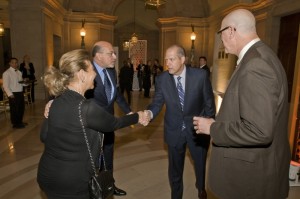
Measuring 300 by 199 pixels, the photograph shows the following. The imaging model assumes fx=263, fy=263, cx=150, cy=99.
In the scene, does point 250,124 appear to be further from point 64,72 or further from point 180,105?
point 180,105

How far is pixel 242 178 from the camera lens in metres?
1.71

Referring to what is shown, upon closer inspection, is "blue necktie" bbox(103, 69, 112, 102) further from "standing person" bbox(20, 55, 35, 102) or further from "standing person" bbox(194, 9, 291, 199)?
"standing person" bbox(20, 55, 35, 102)

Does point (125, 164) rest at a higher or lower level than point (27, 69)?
lower

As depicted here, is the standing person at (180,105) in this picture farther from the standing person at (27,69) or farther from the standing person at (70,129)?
the standing person at (27,69)

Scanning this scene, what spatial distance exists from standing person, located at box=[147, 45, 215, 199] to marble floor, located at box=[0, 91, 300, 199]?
2.29ft

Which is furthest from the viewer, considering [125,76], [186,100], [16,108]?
[125,76]

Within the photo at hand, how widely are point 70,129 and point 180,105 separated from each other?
1512 millimetres

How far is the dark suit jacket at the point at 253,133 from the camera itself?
57.7 inches

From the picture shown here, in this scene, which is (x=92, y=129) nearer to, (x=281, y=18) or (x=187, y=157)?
(x=187, y=157)

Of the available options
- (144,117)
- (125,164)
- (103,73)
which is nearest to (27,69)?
(125,164)

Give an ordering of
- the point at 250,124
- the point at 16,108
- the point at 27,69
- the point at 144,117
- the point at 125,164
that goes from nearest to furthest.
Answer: the point at 250,124 < the point at 144,117 < the point at 125,164 < the point at 16,108 < the point at 27,69

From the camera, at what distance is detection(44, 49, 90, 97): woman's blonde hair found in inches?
71.7

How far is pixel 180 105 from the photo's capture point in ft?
9.76

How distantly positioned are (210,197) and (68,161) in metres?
2.32
